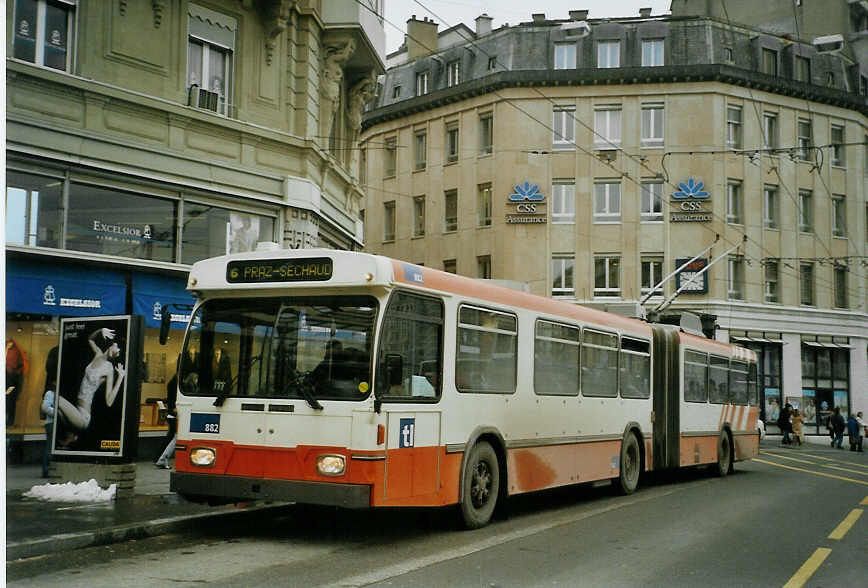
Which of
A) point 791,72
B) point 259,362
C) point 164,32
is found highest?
point 791,72

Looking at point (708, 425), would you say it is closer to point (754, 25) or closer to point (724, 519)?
point (724, 519)

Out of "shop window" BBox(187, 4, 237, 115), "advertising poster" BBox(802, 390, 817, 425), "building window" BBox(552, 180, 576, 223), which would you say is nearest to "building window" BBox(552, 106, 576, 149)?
"building window" BBox(552, 180, 576, 223)

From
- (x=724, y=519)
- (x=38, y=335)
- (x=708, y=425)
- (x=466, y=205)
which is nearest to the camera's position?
(x=724, y=519)

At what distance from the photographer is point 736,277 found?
42.8 meters

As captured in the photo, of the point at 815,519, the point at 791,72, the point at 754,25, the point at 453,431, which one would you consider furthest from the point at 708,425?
the point at 754,25

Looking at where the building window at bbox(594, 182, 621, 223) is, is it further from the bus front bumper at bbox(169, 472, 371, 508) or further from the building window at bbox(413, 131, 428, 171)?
the bus front bumper at bbox(169, 472, 371, 508)

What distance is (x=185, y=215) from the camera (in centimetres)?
1780

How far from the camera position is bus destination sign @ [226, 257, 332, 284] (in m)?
9.45

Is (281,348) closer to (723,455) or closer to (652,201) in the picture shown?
(723,455)

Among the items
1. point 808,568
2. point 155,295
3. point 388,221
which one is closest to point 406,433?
point 808,568

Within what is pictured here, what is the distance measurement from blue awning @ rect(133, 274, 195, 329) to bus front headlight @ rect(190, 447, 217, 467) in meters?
7.49

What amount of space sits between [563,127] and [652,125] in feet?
12.4

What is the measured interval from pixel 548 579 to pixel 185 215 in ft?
38.7

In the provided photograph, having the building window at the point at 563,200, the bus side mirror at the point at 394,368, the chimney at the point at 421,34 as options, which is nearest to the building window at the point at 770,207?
the building window at the point at 563,200
